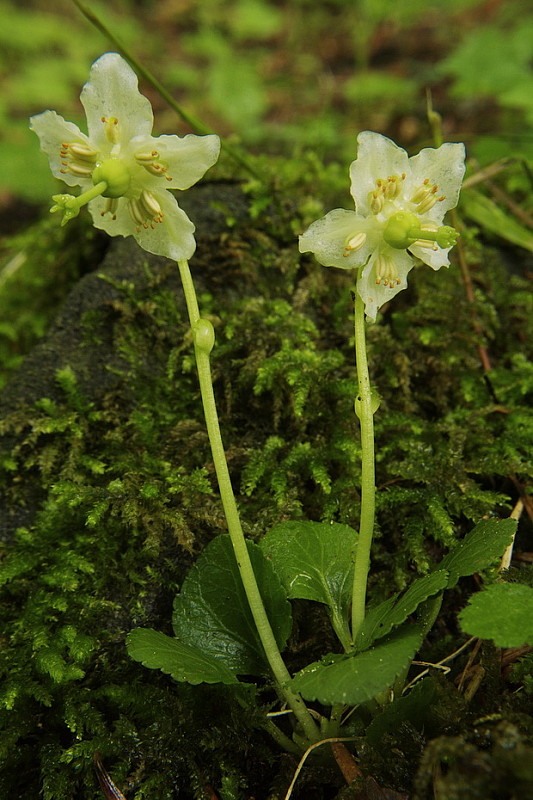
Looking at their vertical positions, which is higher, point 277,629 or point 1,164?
point 1,164

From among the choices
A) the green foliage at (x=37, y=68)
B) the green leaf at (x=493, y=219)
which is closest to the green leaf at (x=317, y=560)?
the green leaf at (x=493, y=219)

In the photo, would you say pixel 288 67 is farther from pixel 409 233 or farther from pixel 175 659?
pixel 175 659

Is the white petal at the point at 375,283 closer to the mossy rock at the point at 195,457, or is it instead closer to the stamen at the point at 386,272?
the stamen at the point at 386,272

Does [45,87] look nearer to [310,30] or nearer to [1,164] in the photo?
[1,164]

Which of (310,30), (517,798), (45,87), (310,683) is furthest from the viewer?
(310,30)

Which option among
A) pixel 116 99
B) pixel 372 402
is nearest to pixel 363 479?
pixel 372 402

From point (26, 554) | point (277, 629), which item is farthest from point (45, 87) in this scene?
point (277, 629)

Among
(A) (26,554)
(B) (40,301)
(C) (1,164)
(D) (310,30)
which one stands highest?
(D) (310,30)
